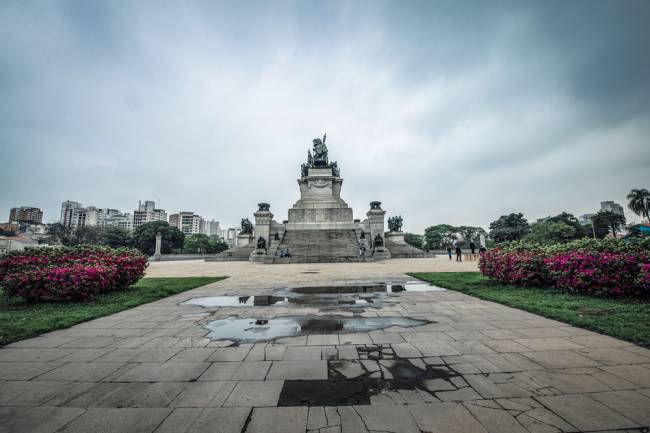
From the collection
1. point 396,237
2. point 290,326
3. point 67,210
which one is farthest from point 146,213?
point 290,326

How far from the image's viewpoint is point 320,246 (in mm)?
27078

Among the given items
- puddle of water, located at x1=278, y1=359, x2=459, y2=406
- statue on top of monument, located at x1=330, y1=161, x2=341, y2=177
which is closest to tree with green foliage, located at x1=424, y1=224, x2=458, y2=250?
statue on top of monument, located at x1=330, y1=161, x2=341, y2=177

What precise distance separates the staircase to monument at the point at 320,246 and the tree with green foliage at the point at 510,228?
43325mm

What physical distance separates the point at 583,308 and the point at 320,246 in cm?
2194

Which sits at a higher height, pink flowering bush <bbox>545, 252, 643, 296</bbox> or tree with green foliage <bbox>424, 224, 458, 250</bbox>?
tree with green foliage <bbox>424, 224, 458, 250</bbox>

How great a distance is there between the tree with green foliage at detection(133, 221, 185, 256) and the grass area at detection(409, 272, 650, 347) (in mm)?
64537

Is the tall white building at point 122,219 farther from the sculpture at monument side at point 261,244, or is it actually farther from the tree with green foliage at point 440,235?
the sculpture at monument side at point 261,244

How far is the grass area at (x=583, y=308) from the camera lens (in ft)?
14.7

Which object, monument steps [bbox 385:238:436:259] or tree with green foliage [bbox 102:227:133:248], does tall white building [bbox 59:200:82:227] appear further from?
monument steps [bbox 385:238:436:259]

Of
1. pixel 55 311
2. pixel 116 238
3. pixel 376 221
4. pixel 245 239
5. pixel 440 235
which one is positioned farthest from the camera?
pixel 440 235

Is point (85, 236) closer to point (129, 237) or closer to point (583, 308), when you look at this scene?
point (129, 237)

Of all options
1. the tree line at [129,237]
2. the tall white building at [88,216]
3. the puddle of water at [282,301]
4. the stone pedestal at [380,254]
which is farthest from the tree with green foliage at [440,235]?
the tall white building at [88,216]

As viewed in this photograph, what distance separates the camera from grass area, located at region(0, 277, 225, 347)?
4895 millimetres

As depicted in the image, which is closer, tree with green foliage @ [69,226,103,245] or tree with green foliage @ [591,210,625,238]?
tree with green foliage @ [69,226,103,245]
